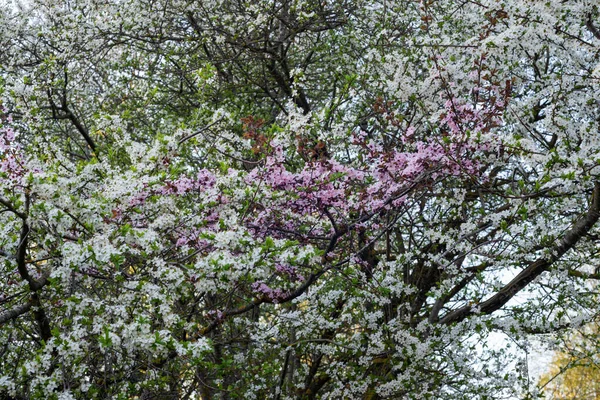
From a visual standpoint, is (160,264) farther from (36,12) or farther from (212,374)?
(36,12)

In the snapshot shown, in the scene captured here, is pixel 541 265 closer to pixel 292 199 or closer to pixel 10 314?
pixel 292 199

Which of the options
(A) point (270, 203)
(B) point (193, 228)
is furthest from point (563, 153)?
(B) point (193, 228)

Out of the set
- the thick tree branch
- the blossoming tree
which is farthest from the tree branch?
the thick tree branch

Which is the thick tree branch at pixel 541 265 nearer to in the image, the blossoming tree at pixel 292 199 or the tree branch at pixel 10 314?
the blossoming tree at pixel 292 199

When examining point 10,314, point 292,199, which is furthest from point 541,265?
point 10,314

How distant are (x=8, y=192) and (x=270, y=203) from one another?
2.25 m

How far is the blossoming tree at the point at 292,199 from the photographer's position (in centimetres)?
484

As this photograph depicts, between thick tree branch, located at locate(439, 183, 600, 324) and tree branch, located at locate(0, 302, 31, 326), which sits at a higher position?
thick tree branch, located at locate(439, 183, 600, 324)

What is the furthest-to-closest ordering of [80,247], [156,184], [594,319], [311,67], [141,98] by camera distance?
[311,67]
[141,98]
[594,319]
[156,184]
[80,247]

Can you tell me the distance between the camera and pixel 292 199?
19.5 feet

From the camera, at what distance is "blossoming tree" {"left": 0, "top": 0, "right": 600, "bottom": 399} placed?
4840mm

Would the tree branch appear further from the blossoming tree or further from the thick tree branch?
A: the thick tree branch

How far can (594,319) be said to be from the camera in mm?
6984

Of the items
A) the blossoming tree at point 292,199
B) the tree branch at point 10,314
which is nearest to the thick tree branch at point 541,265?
the blossoming tree at point 292,199
